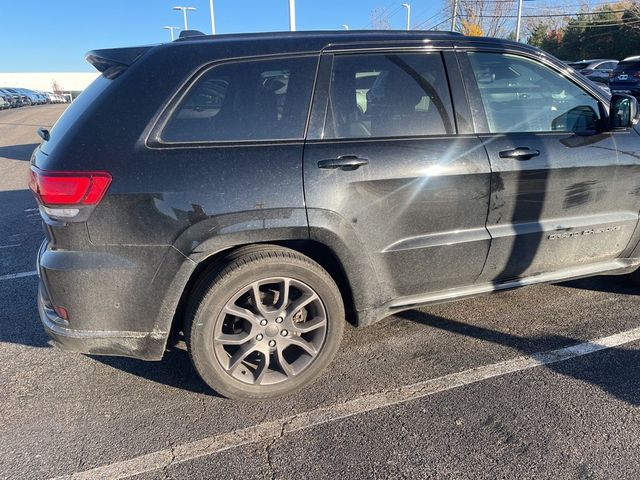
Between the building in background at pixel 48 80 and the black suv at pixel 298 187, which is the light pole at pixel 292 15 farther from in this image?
the building in background at pixel 48 80

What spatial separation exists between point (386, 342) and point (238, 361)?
1.06 meters

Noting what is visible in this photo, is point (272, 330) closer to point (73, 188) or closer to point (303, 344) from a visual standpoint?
point (303, 344)

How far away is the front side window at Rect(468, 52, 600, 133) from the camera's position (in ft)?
9.59

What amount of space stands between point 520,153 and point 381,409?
1696 millimetres

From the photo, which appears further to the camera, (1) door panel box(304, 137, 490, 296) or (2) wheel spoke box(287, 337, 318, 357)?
(2) wheel spoke box(287, 337, 318, 357)

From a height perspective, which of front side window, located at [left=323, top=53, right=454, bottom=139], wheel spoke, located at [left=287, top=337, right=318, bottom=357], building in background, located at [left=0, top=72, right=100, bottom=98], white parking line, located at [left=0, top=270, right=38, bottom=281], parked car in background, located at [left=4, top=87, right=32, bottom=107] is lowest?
building in background, located at [left=0, top=72, right=100, bottom=98]

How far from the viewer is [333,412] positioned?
8.25ft

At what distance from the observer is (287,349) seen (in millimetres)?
2779

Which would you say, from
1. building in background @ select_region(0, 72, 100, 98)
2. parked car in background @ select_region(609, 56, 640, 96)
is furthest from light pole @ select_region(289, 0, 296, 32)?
building in background @ select_region(0, 72, 100, 98)

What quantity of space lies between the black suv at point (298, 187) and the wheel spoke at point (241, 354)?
2 cm

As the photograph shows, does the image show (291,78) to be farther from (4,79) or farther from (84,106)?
(4,79)

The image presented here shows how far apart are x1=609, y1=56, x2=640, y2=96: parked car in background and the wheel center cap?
15.9 metres

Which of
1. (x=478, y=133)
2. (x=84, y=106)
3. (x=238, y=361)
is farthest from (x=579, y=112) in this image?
(x=84, y=106)

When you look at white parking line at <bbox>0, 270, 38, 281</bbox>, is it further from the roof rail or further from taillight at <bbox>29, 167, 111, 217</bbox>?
the roof rail
